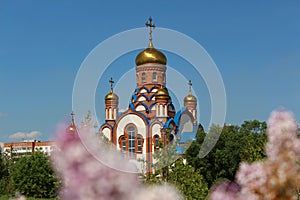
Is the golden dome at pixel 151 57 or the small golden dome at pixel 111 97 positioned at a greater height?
the golden dome at pixel 151 57

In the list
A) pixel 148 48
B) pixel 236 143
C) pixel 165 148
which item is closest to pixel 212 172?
pixel 236 143

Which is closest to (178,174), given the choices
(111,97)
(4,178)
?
(111,97)

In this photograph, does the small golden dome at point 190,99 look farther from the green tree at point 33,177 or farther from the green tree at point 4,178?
the green tree at point 4,178

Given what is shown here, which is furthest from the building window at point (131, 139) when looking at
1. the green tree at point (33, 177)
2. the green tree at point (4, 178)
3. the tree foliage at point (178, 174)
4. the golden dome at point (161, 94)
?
the tree foliage at point (178, 174)

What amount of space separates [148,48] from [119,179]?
32444 mm

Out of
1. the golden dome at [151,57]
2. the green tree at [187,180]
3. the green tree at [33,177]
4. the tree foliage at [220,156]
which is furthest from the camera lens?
the golden dome at [151,57]

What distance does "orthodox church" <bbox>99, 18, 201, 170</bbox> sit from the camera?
2973cm

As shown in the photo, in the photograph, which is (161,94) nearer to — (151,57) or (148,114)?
(148,114)

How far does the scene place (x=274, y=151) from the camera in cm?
151

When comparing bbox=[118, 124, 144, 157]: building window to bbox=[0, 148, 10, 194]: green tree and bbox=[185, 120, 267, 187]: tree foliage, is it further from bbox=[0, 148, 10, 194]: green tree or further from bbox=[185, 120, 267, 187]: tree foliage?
bbox=[0, 148, 10, 194]: green tree

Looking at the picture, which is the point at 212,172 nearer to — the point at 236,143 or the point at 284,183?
the point at 236,143

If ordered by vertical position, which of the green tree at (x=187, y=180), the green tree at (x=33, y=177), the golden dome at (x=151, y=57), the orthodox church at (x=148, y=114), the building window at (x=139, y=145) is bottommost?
the green tree at (x=187, y=180)

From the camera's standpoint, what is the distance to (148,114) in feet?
102

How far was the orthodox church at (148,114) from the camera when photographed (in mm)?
29734
